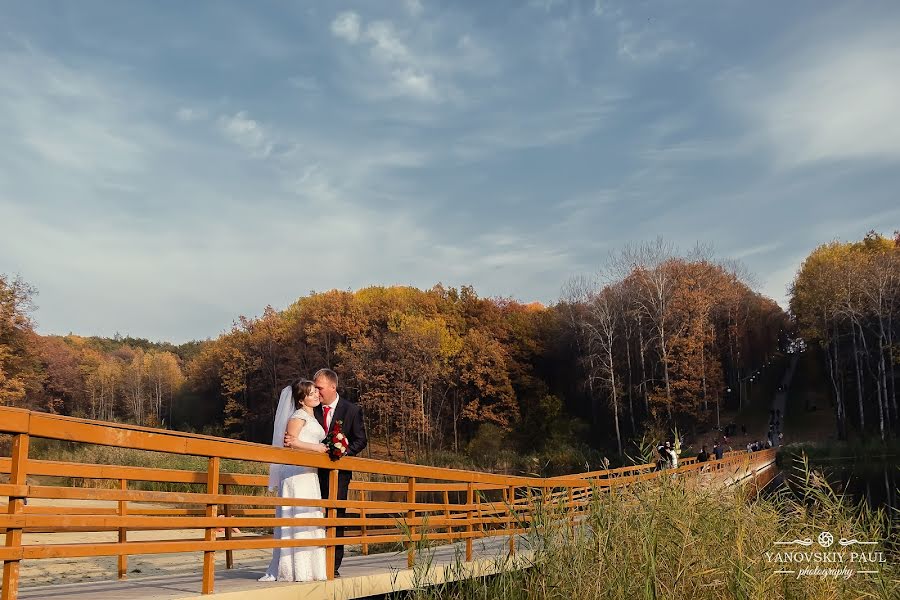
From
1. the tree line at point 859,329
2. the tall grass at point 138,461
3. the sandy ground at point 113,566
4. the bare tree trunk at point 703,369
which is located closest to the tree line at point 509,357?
the bare tree trunk at point 703,369

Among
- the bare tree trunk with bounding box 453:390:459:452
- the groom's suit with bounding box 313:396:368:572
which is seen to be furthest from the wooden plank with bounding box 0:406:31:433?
the bare tree trunk with bounding box 453:390:459:452

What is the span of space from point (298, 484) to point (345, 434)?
2.47ft

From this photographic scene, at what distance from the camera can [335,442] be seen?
707cm

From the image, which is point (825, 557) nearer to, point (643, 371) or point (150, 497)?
point (150, 497)

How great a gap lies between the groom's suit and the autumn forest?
40.3 metres

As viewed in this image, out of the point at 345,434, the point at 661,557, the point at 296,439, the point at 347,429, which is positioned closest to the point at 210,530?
the point at 296,439

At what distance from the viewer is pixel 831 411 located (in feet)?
186

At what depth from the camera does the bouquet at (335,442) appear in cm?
706

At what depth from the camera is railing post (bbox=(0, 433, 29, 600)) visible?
14.2 feet

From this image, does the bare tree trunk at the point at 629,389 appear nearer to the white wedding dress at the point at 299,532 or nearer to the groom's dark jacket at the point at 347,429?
the groom's dark jacket at the point at 347,429

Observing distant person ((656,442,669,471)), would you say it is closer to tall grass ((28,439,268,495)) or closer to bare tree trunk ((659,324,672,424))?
tall grass ((28,439,268,495))

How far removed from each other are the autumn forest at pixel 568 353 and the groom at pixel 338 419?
40.4m

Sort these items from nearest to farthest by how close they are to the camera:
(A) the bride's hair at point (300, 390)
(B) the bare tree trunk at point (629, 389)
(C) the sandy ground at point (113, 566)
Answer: (A) the bride's hair at point (300, 390) < (C) the sandy ground at point (113, 566) < (B) the bare tree trunk at point (629, 389)

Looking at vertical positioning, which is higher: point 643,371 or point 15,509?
point 643,371
